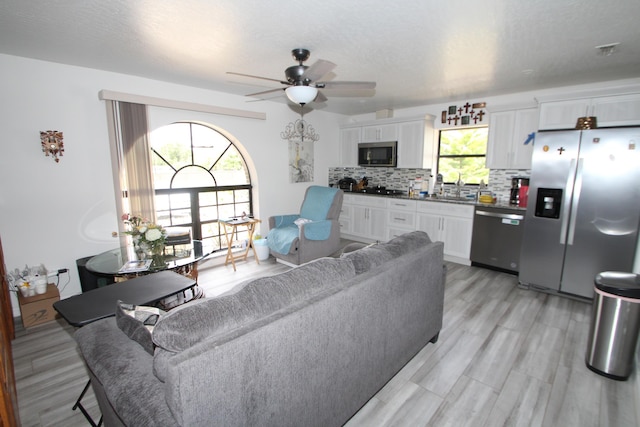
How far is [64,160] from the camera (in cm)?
309

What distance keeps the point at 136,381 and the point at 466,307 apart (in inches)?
121

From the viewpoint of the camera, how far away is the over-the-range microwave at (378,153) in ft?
17.7

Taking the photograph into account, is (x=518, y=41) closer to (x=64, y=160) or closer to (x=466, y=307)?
(x=466, y=307)

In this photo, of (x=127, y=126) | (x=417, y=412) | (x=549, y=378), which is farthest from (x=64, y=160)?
(x=549, y=378)

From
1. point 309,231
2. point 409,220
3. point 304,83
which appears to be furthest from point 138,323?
point 409,220

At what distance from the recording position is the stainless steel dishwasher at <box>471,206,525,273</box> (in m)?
3.88

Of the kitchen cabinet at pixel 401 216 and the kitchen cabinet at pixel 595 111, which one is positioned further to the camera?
the kitchen cabinet at pixel 401 216

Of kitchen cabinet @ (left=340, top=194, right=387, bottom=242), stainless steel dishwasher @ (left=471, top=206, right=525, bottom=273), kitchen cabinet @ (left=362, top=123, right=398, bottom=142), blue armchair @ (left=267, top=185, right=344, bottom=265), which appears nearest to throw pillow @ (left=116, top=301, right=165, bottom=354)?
blue armchair @ (left=267, top=185, right=344, bottom=265)

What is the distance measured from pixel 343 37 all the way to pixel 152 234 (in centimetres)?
237

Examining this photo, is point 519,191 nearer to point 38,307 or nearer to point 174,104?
point 174,104

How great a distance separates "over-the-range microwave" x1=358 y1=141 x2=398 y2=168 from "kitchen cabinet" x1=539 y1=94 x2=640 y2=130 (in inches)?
87.0

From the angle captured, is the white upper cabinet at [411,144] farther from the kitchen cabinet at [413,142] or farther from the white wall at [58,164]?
the white wall at [58,164]

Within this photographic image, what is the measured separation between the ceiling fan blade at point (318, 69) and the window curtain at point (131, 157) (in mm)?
2252

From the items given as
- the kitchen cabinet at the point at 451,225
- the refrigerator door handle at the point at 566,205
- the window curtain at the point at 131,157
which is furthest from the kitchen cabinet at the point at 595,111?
the window curtain at the point at 131,157
